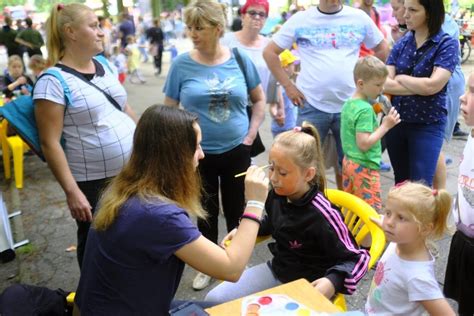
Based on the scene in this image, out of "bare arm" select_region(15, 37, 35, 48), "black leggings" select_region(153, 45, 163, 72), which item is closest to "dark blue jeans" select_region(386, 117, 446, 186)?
"bare arm" select_region(15, 37, 35, 48)

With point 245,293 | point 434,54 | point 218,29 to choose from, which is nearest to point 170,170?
point 245,293

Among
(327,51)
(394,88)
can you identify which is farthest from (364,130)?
(327,51)

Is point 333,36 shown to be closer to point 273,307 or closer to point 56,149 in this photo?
point 56,149

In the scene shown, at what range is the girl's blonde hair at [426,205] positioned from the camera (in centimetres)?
167

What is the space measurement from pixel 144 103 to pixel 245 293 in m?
7.80

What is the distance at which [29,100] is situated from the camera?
7.27 ft

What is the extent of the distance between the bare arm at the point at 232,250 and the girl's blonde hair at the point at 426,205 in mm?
525

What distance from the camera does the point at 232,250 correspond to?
1.56 meters

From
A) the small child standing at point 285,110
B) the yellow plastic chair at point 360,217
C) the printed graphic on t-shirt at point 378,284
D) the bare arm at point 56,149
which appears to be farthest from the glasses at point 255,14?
the printed graphic on t-shirt at point 378,284

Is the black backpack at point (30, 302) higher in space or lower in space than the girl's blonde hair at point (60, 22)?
lower

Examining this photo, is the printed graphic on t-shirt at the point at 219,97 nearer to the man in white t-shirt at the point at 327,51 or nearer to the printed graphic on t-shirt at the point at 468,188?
the man in white t-shirt at the point at 327,51

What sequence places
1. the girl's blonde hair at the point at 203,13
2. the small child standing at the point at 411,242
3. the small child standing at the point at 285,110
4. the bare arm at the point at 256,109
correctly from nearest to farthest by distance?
→ the small child standing at the point at 411,242, the girl's blonde hair at the point at 203,13, the bare arm at the point at 256,109, the small child standing at the point at 285,110

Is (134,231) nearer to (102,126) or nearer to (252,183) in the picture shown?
(252,183)

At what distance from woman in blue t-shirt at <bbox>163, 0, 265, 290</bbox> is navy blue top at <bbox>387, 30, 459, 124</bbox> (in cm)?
93
